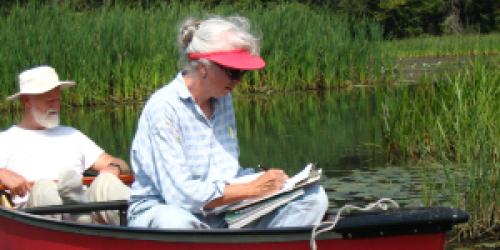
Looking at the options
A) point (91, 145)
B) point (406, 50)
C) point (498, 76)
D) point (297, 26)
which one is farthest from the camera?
point (406, 50)

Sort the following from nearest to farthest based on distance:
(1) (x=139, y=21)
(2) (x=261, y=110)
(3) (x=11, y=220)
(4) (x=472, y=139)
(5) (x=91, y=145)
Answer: (3) (x=11, y=220) < (5) (x=91, y=145) < (4) (x=472, y=139) < (2) (x=261, y=110) < (1) (x=139, y=21)

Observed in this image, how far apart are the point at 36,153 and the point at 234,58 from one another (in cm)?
189

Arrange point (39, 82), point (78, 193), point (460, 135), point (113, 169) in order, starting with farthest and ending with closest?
1. point (460, 135)
2. point (113, 169)
3. point (39, 82)
4. point (78, 193)

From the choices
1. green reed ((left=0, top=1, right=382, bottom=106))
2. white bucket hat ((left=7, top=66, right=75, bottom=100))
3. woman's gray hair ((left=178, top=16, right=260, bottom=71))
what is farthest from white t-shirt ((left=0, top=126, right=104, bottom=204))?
green reed ((left=0, top=1, right=382, bottom=106))

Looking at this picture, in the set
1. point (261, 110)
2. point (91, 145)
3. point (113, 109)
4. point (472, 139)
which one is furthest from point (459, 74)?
point (113, 109)

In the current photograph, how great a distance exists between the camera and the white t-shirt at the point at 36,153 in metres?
6.18

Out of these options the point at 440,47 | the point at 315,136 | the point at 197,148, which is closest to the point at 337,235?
the point at 197,148

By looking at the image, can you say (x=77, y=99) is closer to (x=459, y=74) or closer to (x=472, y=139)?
(x=459, y=74)

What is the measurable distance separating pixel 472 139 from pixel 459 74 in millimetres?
1359

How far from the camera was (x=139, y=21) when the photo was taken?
17.9 m

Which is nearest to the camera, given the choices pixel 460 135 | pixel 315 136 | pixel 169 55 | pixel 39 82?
pixel 39 82

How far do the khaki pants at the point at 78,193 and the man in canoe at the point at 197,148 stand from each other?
0.87 m

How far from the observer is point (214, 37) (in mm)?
4699

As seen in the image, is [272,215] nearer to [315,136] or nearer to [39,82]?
[39,82]
